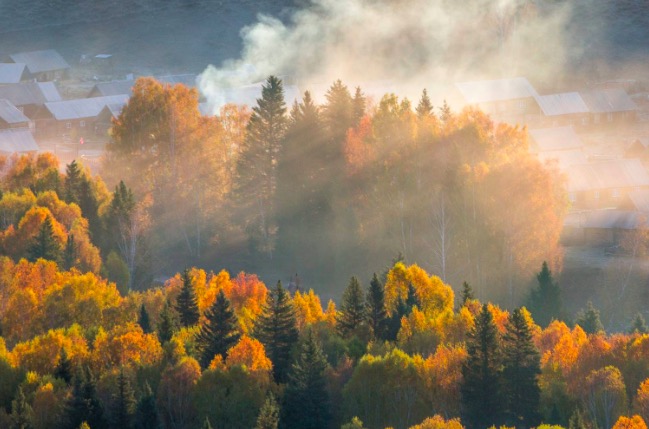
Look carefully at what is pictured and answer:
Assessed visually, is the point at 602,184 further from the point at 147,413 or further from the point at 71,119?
the point at 71,119

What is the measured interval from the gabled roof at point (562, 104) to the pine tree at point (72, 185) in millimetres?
39095

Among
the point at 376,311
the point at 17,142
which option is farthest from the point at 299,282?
the point at 17,142

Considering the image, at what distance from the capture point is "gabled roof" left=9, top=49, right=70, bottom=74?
130m

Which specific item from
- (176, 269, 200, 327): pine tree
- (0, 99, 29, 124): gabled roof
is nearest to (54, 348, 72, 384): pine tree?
(176, 269, 200, 327): pine tree

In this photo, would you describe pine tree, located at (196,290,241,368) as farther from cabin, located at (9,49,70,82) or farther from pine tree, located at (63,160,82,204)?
cabin, located at (9,49,70,82)

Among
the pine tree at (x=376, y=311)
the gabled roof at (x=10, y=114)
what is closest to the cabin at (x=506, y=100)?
the gabled roof at (x=10, y=114)

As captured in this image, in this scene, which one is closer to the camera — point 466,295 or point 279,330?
point 279,330

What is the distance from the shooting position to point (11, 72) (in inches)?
4833

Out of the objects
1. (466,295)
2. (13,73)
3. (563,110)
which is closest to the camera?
(466,295)

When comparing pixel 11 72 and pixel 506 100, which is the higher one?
pixel 11 72

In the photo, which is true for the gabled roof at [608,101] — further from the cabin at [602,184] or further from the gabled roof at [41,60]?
the gabled roof at [41,60]

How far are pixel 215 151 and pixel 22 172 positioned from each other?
13.2 metres

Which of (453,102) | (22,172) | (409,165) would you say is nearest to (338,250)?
(409,165)

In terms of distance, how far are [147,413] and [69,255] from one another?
70.0ft
